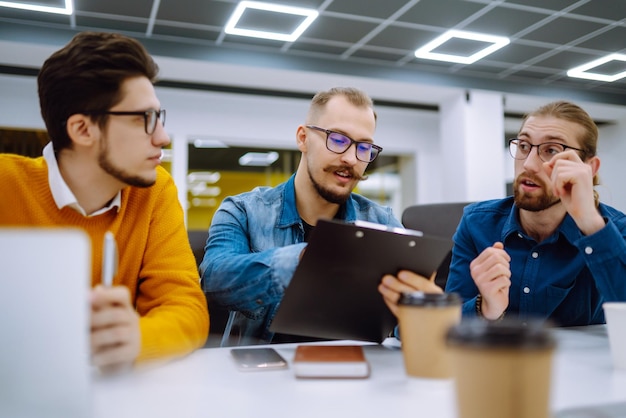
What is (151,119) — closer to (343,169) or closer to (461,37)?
(343,169)

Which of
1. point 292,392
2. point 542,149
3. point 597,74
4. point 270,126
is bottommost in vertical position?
point 292,392

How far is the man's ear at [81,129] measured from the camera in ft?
3.79

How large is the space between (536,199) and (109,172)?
3.79 ft

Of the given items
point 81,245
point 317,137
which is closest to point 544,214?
point 317,137

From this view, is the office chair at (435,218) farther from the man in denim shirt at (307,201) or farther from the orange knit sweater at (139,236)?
the orange knit sweater at (139,236)

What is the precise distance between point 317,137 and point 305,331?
2.70 ft

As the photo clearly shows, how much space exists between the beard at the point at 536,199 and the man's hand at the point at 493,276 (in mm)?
436

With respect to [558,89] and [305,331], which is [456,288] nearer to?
[305,331]

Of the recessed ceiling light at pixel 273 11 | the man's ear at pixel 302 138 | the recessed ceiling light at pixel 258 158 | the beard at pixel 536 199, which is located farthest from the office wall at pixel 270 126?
the beard at pixel 536 199

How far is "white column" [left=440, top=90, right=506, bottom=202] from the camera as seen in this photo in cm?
608

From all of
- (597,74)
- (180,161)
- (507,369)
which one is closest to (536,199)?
(507,369)

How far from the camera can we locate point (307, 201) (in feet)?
5.76

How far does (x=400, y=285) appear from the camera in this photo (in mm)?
936

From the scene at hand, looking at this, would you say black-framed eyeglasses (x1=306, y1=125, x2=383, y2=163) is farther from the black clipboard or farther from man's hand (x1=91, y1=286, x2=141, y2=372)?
man's hand (x1=91, y1=286, x2=141, y2=372)
